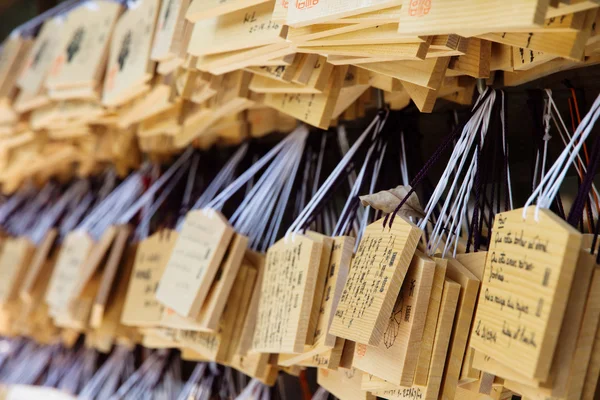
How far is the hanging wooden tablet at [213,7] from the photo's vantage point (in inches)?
38.9

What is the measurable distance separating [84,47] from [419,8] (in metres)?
1.11

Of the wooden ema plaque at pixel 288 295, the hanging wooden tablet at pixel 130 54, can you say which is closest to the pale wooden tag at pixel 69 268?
the hanging wooden tablet at pixel 130 54

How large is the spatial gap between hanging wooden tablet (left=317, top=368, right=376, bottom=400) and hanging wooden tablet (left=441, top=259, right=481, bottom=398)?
0.18 meters

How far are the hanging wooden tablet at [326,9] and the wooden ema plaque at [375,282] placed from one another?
0.88 feet

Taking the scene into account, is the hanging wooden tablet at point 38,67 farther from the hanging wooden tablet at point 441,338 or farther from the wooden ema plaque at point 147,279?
the hanging wooden tablet at point 441,338

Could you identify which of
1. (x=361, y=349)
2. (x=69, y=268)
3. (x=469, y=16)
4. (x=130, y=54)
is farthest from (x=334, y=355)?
(x=69, y=268)

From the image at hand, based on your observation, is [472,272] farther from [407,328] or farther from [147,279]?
[147,279]

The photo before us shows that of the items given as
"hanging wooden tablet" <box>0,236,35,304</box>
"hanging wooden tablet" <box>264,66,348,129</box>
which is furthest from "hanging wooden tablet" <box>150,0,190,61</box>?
"hanging wooden tablet" <box>0,236,35,304</box>

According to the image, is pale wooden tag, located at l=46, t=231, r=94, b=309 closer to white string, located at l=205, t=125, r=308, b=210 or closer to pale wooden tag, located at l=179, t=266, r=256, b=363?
white string, located at l=205, t=125, r=308, b=210

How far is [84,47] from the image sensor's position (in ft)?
5.32

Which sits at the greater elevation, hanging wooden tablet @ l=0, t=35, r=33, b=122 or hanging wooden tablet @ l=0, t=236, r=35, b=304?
hanging wooden tablet @ l=0, t=35, r=33, b=122

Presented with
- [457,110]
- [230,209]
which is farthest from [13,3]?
[457,110]

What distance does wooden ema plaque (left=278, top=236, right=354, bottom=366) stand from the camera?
3.14 feet

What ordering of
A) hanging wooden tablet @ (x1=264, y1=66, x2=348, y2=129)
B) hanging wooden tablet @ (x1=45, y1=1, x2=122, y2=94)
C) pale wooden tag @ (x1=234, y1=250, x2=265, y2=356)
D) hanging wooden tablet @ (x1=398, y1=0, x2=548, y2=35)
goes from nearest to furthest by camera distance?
hanging wooden tablet @ (x1=398, y1=0, x2=548, y2=35), hanging wooden tablet @ (x1=264, y1=66, x2=348, y2=129), pale wooden tag @ (x1=234, y1=250, x2=265, y2=356), hanging wooden tablet @ (x1=45, y1=1, x2=122, y2=94)
